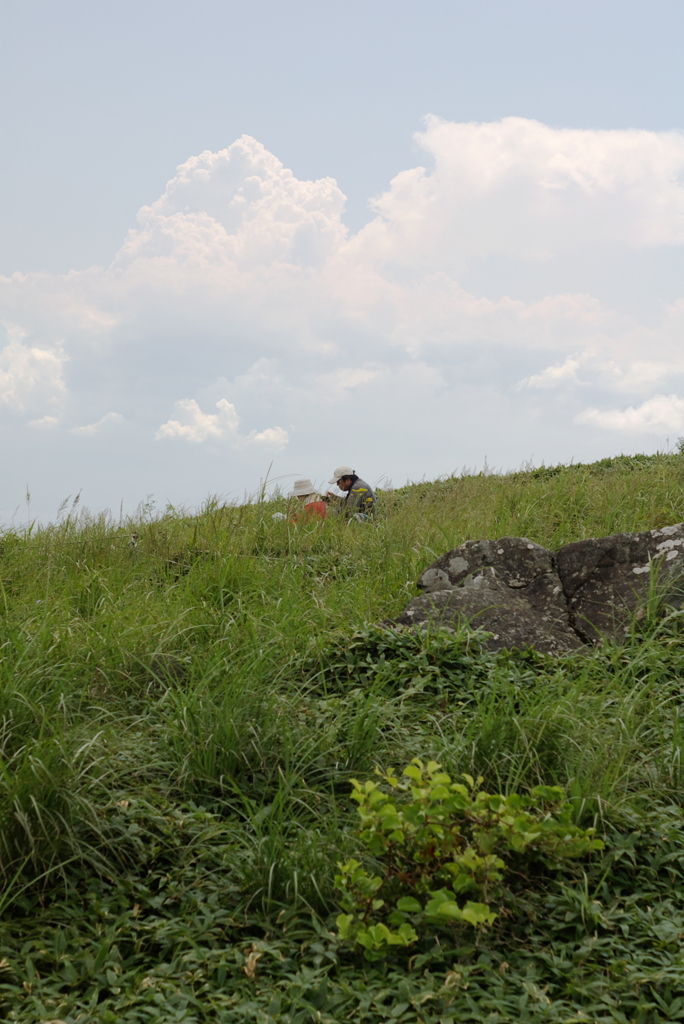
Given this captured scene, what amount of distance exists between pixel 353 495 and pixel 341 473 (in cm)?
215

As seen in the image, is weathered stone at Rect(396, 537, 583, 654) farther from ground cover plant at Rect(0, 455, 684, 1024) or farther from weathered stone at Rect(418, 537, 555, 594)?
ground cover plant at Rect(0, 455, 684, 1024)

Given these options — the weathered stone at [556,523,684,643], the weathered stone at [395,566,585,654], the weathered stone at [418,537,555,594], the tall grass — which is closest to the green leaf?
the tall grass

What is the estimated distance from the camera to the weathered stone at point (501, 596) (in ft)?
16.6

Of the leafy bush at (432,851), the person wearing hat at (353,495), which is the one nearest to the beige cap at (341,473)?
the person wearing hat at (353,495)

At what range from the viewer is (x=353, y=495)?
30.7 feet

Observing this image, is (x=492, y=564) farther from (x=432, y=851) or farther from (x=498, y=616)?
(x=432, y=851)

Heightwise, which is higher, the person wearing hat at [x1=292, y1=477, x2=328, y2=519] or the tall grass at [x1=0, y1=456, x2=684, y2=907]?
the person wearing hat at [x1=292, y1=477, x2=328, y2=519]

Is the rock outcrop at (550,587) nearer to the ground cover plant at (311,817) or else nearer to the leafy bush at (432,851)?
the ground cover plant at (311,817)

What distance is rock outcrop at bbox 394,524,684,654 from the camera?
5133 millimetres

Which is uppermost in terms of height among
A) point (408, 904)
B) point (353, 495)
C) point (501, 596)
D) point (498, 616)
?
point (353, 495)

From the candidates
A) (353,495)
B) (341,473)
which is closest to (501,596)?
(353,495)

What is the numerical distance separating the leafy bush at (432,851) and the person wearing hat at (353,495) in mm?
5441

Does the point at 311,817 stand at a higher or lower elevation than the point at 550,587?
lower

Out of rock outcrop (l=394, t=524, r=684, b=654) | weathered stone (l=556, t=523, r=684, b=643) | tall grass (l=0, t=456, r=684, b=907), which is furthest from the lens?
weathered stone (l=556, t=523, r=684, b=643)
